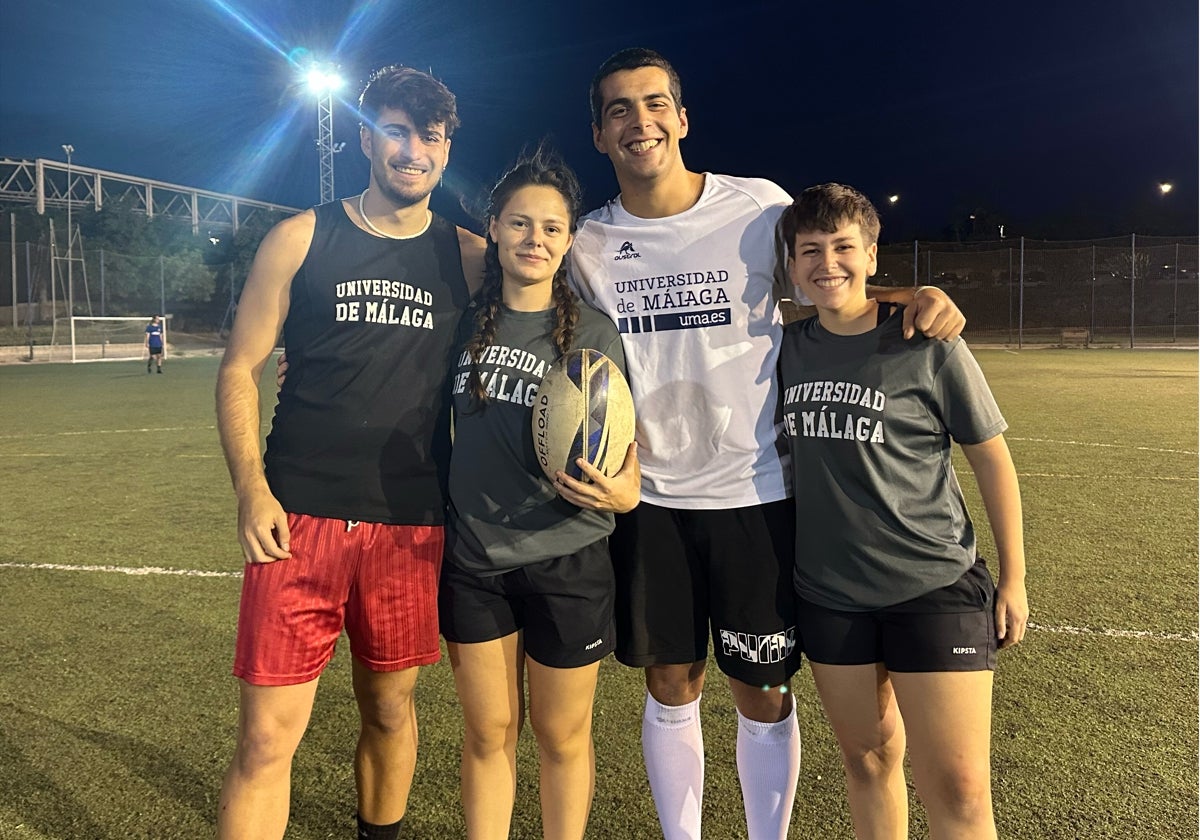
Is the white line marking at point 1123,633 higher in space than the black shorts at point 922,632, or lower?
lower

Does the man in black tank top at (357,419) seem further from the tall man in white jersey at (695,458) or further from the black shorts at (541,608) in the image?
the tall man in white jersey at (695,458)

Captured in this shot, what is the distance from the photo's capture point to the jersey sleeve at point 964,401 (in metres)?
1.99

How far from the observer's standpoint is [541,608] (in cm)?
216

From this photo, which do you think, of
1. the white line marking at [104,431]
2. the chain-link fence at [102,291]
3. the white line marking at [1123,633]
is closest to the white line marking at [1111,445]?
the white line marking at [1123,633]

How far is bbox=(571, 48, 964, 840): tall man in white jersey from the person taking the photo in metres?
2.31

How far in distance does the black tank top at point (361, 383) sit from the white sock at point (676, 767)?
0.89 m

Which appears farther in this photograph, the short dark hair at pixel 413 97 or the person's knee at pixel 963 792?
the short dark hair at pixel 413 97

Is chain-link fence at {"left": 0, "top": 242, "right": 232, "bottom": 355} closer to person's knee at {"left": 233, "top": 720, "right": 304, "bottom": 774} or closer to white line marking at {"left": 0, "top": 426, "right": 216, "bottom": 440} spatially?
white line marking at {"left": 0, "top": 426, "right": 216, "bottom": 440}

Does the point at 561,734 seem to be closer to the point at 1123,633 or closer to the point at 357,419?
the point at 357,419

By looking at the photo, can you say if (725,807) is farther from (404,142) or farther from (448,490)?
(404,142)

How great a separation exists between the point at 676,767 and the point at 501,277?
147 cm

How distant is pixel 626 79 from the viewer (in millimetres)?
2416

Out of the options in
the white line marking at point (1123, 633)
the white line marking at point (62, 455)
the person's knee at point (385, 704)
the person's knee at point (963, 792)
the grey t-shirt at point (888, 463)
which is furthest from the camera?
the white line marking at point (62, 455)

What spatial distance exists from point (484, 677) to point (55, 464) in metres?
8.17
